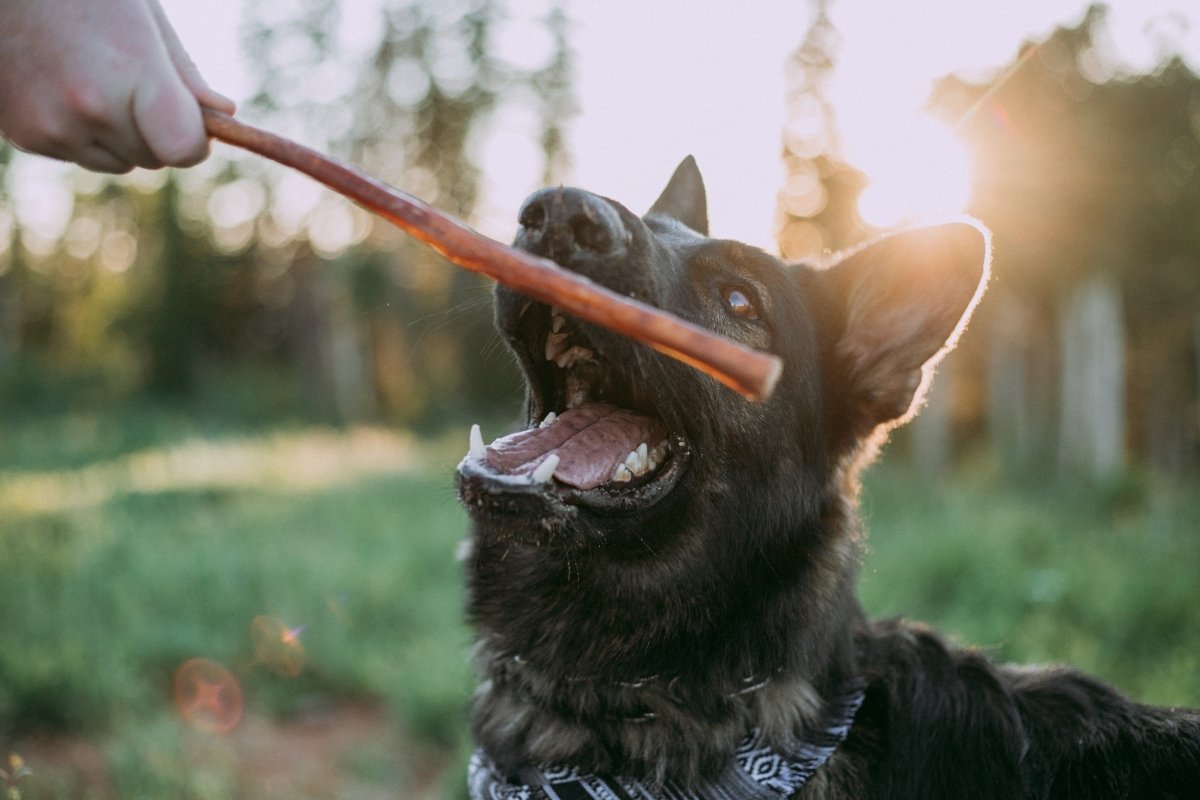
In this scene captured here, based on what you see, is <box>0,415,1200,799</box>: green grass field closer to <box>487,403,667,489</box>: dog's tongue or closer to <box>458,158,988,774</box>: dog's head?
<box>487,403,667,489</box>: dog's tongue

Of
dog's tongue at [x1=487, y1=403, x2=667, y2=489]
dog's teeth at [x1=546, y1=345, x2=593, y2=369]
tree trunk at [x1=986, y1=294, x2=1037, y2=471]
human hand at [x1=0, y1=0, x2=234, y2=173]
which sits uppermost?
human hand at [x1=0, y1=0, x2=234, y2=173]

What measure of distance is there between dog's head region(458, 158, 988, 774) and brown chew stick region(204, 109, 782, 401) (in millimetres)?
620

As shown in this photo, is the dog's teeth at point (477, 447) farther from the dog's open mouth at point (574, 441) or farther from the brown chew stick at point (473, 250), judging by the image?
the brown chew stick at point (473, 250)

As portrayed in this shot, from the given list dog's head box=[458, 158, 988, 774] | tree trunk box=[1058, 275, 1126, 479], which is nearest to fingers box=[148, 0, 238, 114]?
dog's head box=[458, 158, 988, 774]

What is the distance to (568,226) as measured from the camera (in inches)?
91.0

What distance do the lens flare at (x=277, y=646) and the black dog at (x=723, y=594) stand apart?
284 cm

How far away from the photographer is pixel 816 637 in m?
2.80

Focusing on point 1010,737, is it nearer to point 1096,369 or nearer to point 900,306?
point 900,306

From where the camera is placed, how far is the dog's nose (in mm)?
2293

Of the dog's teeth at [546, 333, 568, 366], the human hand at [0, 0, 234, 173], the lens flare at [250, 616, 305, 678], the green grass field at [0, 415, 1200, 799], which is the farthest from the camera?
the lens flare at [250, 616, 305, 678]

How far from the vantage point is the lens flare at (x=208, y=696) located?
4711 millimetres

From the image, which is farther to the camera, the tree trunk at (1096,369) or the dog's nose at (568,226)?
the tree trunk at (1096,369)

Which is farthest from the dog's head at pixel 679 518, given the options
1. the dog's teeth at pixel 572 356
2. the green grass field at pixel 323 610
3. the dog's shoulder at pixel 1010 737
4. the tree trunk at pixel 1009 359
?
the tree trunk at pixel 1009 359

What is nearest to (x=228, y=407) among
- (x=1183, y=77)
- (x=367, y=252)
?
(x=367, y=252)
